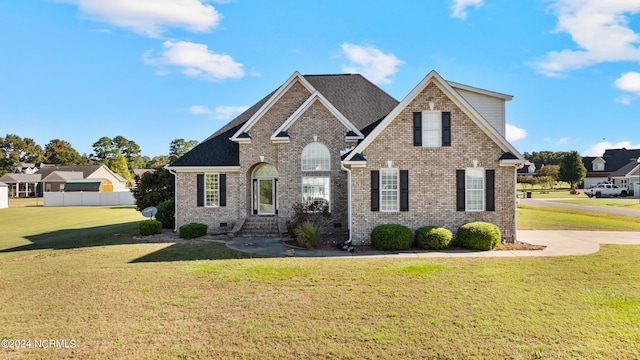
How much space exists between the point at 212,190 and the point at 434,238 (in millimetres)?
12718

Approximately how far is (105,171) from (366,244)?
7928 cm

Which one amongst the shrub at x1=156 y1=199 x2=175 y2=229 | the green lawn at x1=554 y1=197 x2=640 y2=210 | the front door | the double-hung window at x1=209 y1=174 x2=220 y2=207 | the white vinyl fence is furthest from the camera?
the white vinyl fence

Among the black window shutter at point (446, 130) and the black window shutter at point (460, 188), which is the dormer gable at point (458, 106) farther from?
→ the black window shutter at point (460, 188)

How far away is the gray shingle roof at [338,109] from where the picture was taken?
2053cm

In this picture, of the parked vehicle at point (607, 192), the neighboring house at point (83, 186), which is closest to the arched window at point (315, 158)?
the parked vehicle at point (607, 192)

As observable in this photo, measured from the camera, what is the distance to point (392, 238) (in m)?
14.4

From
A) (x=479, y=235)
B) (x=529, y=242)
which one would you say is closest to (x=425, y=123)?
(x=479, y=235)

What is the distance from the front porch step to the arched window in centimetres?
361

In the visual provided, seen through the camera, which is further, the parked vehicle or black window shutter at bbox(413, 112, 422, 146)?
the parked vehicle

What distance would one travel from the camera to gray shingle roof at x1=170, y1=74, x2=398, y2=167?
20.5 metres

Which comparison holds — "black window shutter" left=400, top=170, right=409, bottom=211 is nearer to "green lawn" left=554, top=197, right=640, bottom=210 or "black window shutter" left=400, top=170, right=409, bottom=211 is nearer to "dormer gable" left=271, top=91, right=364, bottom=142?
"dormer gable" left=271, top=91, right=364, bottom=142

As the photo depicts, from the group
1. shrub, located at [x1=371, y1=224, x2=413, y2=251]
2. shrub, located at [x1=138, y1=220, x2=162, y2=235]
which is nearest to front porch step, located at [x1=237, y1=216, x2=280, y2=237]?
shrub, located at [x1=138, y1=220, x2=162, y2=235]

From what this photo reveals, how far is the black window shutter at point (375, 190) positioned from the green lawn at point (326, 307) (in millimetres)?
3279

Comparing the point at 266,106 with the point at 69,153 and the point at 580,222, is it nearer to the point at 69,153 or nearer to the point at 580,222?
the point at 580,222
